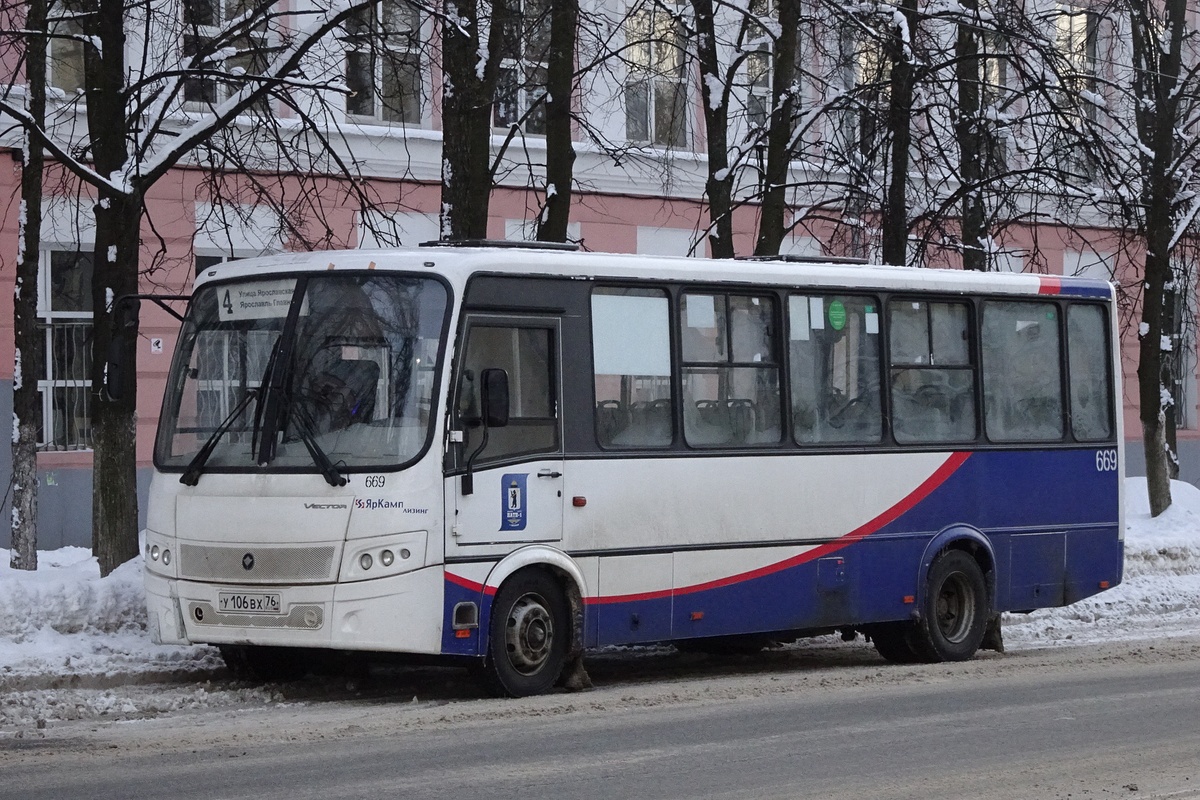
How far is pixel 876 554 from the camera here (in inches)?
558

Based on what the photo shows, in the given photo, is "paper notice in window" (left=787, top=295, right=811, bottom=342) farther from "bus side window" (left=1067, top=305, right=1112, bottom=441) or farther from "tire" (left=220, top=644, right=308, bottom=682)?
"tire" (left=220, top=644, right=308, bottom=682)

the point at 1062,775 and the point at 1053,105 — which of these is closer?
the point at 1062,775

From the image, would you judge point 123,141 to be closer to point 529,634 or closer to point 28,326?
point 28,326

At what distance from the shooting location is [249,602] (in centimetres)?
1143

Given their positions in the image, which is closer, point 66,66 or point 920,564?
point 920,564

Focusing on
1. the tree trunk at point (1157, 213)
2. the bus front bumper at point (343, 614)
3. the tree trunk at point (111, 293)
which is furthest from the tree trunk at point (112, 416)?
the tree trunk at point (1157, 213)

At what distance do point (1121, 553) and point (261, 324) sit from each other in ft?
25.3

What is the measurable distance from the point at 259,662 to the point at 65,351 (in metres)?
10.5

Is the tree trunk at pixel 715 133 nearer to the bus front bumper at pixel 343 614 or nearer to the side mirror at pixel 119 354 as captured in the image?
the side mirror at pixel 119 354

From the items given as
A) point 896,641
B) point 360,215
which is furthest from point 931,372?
point 360,215

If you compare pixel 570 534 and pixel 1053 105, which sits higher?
pixel 1053 105

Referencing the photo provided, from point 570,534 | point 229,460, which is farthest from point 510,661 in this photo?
point 229,460

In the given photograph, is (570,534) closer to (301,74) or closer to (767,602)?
(767,602)

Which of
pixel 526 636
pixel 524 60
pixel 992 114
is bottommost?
pixel 526 636
